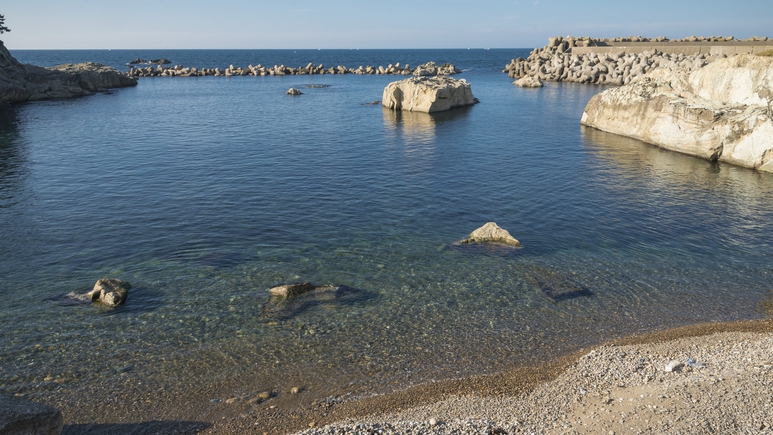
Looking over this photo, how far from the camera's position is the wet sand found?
42.3 feet

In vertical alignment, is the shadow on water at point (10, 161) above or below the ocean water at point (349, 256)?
above

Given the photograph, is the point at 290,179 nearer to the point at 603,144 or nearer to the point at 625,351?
the point at 625,351

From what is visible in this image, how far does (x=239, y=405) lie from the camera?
44.9ft

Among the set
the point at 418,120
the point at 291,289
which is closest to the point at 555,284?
the point at 291,289

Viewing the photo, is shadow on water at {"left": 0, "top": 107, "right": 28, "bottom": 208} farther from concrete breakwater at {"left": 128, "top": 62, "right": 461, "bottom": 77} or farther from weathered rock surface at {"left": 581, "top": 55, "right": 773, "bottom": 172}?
concrete breakwater at {"left": 128, "top": 62, "right": 461, "bottom": 77}

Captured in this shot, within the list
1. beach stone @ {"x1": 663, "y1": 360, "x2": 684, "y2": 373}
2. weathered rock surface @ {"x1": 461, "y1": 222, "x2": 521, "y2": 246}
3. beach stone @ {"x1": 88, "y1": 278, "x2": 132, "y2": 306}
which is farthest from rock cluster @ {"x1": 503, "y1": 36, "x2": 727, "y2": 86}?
beach stone @ {"x1": 88, "y1": 278, "x2": 132, "y2": 306}

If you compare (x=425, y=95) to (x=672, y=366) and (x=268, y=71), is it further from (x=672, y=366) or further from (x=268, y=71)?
(x=268, y=71)

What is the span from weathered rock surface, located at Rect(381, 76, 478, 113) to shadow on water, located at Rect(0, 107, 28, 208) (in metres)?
40.4

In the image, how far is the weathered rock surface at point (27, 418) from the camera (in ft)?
33.5

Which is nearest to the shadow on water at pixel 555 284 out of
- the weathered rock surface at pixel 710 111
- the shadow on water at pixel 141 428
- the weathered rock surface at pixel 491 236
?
the weathered rock surface at pixel 491 236

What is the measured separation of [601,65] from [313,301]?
101143 millimetres

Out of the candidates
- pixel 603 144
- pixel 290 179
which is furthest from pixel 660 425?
pixel 603 144

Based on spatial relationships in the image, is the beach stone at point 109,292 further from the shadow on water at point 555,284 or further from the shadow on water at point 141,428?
the shadow on water at point 555,284

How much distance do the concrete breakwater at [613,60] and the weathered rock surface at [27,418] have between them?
311ft
